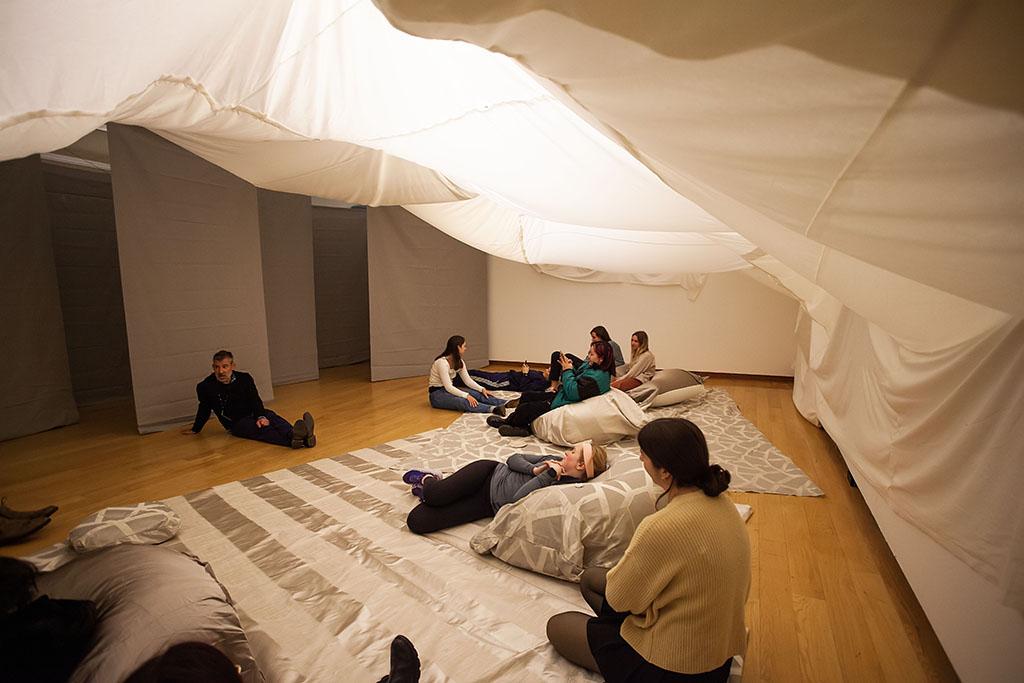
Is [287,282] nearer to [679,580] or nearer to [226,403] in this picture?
[226,403]

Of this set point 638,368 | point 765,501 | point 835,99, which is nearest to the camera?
point 835,99

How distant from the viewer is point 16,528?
253 centimetres

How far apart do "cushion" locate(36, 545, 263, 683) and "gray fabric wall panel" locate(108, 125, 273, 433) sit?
9.70 feet

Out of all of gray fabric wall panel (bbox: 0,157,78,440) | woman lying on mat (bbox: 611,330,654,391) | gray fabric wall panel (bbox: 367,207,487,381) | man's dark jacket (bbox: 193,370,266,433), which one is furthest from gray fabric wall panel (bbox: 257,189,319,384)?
woman lying on mat (bbox: 611,330,654,391)

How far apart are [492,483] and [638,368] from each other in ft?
9.37

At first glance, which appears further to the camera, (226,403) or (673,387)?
(673,387)

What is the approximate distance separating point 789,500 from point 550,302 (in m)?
5.11

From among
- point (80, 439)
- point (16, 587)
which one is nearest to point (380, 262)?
point (80, 439)

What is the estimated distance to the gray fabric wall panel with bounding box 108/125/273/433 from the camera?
13.6ft

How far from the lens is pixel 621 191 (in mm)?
2553

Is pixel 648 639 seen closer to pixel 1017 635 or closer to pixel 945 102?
pixel 1017 635

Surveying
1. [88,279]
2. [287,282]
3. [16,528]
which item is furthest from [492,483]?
[88,279]

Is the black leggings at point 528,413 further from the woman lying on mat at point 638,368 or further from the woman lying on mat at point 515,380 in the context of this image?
the woman lying on mat at point 515,380

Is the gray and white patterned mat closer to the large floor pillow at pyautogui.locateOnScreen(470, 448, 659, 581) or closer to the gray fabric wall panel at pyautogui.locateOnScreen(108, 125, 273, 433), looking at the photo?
the large floor pillow at pyautogui.locateOnScreen(470, 448, 659, 581)
